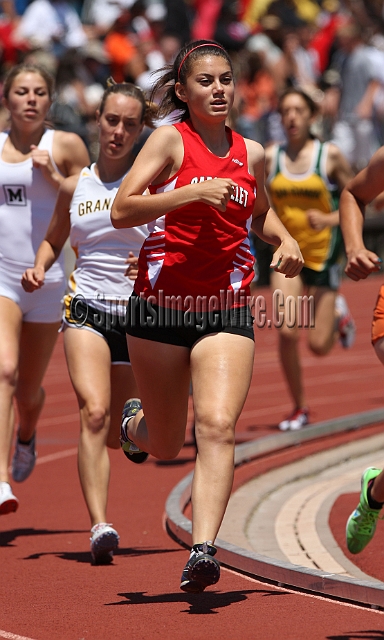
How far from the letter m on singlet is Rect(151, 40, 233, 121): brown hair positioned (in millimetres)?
1726

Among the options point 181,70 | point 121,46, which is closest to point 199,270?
point 181,70

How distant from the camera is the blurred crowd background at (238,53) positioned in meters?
17.7

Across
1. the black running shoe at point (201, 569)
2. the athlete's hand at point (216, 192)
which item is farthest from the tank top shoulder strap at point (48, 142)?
the black running shoe at point (201, 569)

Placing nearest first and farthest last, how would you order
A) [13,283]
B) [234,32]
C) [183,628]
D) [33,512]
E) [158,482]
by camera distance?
1. [183,628]
2. [13,283]
3. [33,512]
4. [158,482]
5. [234,32]

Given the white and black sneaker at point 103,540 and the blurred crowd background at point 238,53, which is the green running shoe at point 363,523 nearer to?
the white and black sneaker at point 103,540

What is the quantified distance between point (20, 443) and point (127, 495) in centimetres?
85

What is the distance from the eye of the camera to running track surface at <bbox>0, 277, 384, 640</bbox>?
4.68 m

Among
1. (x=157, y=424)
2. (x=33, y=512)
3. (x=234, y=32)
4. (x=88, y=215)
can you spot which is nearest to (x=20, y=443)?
(x=33, y=512)

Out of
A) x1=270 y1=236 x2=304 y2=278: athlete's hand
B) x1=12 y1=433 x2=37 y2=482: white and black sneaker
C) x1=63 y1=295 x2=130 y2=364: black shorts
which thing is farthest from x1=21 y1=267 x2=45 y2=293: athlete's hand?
x1=270 y1=236 x2=304 y2=278: athlete's hand

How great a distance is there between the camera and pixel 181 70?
5.19m

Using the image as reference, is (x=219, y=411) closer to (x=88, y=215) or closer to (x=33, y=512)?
(x=88, y=215)

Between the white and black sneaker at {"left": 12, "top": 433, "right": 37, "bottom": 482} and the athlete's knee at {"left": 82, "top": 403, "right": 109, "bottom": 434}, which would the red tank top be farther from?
the white and black sneaker at {"left": 12, "top": 433, "right": 37, "bottom": 482}

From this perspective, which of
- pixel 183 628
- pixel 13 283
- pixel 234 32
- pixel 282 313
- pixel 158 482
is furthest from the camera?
pixel 234 32

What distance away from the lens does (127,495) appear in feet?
26.2
